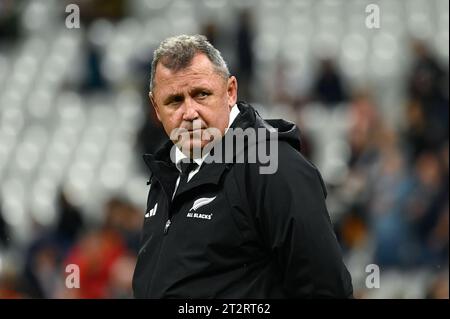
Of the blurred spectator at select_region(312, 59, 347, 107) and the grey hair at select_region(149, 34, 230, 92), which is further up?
the grey hair at select_region(149, 34, 230, 92)

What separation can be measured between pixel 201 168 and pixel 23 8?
714cm

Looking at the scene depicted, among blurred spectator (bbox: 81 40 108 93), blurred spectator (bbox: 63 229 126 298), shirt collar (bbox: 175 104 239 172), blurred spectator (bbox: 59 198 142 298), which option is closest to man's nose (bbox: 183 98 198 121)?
shirt collar (bbox: 175 104 239 172)

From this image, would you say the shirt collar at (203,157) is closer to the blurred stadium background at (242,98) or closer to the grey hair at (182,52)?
the grey hair at (182,52)

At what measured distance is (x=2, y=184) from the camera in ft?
25.7

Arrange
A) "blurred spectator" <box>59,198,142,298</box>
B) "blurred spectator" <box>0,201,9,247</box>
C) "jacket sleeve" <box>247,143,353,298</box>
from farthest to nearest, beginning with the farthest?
"blurred spectator" <box>0,201,9,247</box> < "blurred spectator" <box>59,198,142,298</box> < "jacket sleeve" <box>247,143,353,298</box>

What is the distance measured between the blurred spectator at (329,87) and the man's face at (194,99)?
488 centimetres

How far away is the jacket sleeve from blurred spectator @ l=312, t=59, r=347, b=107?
5140 mm

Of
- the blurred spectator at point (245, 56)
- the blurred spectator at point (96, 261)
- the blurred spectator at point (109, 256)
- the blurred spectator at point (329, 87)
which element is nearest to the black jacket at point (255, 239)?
the blurred spectator at point (109, 256)

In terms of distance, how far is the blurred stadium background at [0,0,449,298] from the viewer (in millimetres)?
6230

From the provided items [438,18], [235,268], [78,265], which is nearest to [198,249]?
[235,268]

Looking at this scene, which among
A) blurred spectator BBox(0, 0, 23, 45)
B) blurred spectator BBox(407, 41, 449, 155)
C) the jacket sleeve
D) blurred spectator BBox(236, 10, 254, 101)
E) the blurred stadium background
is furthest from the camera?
blurred spectator BBox(0, 0, 23, 45)

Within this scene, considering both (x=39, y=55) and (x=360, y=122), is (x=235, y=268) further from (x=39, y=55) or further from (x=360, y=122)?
(x=39, y=55)

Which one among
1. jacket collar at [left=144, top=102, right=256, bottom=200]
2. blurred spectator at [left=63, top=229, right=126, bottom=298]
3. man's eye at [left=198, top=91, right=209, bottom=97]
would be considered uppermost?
man's eye at [left=198, top=91, right=209, bottom=97]

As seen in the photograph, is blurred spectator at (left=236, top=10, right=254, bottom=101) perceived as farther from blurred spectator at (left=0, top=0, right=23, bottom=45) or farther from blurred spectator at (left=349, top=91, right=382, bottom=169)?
blurred spectator at (left=0, top=0, right=23, bottom=45)
